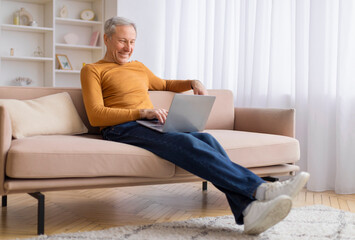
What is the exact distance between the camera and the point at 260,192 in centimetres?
189

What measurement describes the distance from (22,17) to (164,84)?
310 centimetres

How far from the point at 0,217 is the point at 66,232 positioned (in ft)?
1.54

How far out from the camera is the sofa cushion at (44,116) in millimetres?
2395

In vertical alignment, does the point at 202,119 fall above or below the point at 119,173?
above

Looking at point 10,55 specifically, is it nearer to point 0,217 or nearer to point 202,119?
point 0,217

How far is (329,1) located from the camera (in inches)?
130

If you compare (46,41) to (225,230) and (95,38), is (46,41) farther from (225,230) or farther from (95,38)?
(225,230)

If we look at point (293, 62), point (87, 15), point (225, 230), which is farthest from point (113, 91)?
point (87, 15)

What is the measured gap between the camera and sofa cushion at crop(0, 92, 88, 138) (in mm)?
2395

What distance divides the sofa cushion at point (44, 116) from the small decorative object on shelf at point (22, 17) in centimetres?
300

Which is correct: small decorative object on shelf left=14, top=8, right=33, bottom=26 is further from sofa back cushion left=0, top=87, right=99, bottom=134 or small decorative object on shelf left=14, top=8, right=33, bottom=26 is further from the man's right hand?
the man's right hand

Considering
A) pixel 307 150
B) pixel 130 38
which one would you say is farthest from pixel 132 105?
pixel 307 150

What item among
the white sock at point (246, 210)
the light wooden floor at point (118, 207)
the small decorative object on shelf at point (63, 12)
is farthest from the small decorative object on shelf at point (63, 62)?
the white sock at point (246, 210)

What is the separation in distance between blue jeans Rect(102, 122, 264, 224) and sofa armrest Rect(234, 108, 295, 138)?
848 mm
